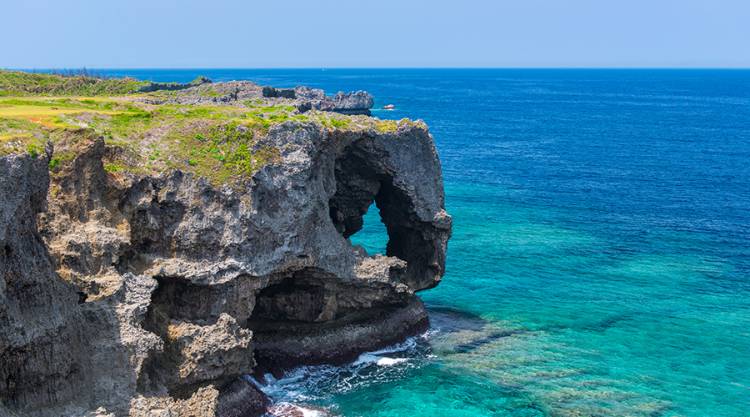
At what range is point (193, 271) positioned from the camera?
36.1 m

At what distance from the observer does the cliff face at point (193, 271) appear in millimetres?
28328

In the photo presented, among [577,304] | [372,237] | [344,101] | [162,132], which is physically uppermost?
[162,132]

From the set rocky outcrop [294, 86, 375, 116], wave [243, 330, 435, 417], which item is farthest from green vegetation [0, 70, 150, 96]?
rocky outcrop [294, 86, 375, 116]

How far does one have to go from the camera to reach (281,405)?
38750mm

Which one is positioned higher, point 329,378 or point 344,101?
point 344,101

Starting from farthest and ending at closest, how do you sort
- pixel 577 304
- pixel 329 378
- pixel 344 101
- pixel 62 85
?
pixel 344 101, pixel 62 85, pixel 577 304, pixel 329 378

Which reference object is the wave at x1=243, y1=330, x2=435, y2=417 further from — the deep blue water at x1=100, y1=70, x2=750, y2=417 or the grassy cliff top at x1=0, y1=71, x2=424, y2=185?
the grassy cliff top at x1=0, y1=71, x2=424, y2=185

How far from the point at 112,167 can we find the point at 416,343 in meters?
23.6

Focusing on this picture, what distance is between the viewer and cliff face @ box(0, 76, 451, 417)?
28328 mm

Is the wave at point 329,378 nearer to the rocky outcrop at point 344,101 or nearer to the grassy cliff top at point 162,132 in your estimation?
the grassy cliff top at point 162,132

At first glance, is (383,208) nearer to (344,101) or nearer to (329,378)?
(329,378)

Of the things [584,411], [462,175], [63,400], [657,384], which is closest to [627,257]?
[657,384]

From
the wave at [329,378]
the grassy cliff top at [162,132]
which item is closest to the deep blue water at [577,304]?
the wave at [329,378]

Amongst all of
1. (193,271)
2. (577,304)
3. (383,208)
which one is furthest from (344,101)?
(193,271)
